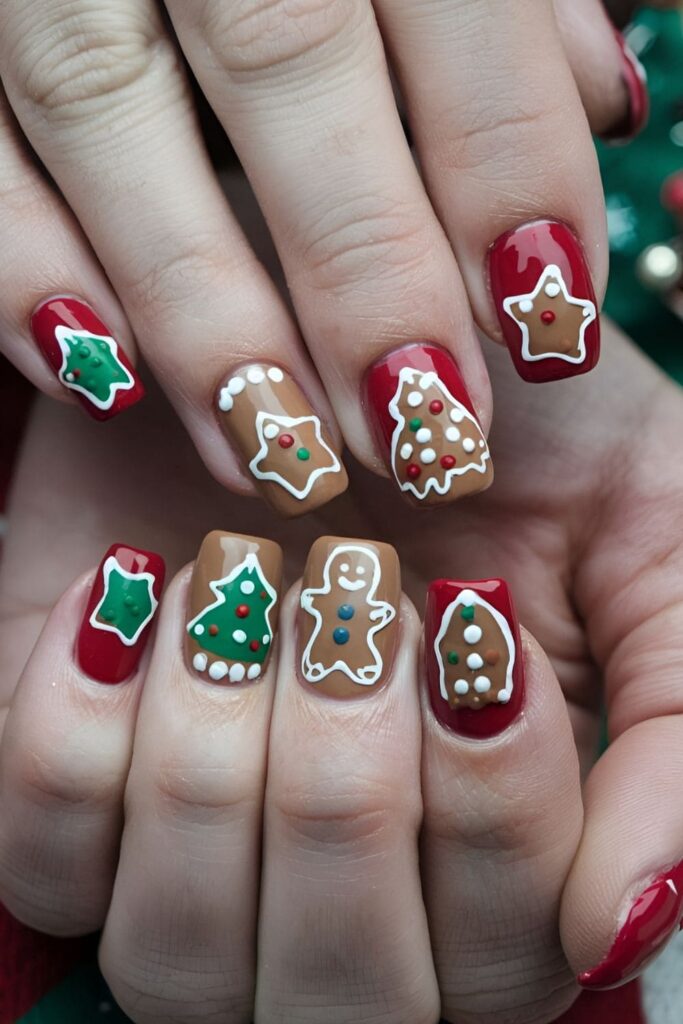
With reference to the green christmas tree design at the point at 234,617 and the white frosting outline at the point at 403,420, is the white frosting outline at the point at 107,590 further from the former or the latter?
the white frosting outline at the point at 403,420

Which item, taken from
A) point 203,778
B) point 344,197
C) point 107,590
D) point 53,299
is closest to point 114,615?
point 107,590

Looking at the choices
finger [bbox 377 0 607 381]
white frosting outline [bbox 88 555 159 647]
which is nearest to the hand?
finger [bbox 377 0 607 381]

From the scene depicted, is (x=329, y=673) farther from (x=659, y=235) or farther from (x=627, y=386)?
(x=659, y=235)

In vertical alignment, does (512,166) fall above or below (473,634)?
above

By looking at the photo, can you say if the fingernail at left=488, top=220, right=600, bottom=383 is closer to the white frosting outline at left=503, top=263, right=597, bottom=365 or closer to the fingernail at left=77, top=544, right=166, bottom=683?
the white frosting outline at left=503, top=263, right=597, bottom=365

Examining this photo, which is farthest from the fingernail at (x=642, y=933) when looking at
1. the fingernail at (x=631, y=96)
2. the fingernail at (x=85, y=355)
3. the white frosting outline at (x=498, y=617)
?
the fingernail at (x=631, y=96)

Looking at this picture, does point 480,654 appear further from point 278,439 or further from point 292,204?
point 292,204

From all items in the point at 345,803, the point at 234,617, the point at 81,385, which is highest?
the point at 81,385
